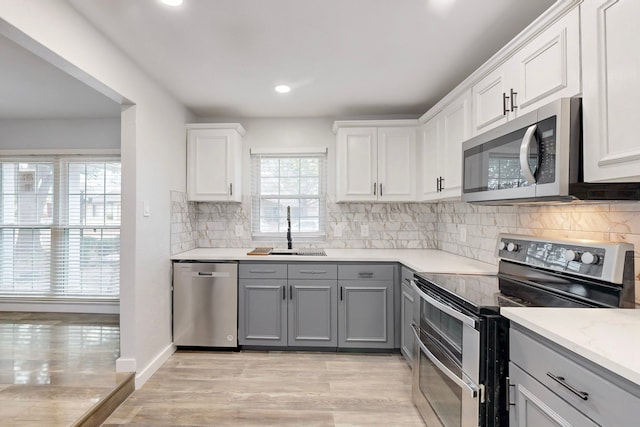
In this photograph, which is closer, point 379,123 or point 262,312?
point 262,312

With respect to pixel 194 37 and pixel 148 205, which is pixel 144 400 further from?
pixel 194 37

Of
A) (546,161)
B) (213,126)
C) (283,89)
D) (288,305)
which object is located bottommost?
Answer: (288,305)

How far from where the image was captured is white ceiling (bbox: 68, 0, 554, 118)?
1.83 meters

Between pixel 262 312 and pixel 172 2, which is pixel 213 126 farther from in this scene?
pixel 262 312

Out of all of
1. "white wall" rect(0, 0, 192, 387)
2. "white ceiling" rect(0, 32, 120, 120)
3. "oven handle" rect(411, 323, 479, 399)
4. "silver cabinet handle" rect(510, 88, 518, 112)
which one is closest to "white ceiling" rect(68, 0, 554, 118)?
"white wall" rect(0, 0, 192, 387)

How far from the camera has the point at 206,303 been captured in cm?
312

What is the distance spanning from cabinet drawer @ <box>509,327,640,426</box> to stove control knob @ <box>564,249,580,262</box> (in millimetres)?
532

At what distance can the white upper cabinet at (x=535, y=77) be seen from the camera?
54.7 inches

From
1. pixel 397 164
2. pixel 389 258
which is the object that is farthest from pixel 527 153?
pixel 397 164

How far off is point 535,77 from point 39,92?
4.00m

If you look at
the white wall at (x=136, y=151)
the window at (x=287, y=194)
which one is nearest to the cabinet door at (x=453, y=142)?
the window at (x=287, y=194)

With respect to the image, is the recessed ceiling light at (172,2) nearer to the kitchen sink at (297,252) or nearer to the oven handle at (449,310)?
the oven handle at (449,310)

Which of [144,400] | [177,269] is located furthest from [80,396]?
[177,269]

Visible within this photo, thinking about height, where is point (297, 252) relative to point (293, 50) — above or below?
below
